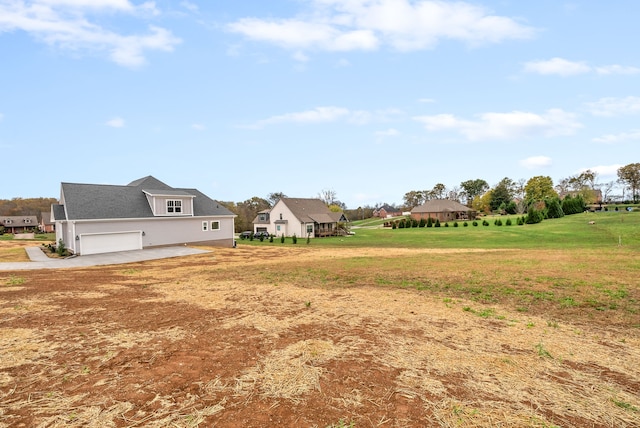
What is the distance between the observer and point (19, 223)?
3044 inches

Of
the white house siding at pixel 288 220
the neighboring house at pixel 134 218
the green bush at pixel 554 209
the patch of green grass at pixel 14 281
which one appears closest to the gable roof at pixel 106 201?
the neighboring house at pixel 134 218

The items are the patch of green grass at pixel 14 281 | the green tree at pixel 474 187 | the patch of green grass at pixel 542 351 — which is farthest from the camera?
the green tree at pixel 474 187

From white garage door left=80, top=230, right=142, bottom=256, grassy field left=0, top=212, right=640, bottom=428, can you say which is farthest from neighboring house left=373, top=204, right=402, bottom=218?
grassy field left=0, top=212, right=640, bottom=428

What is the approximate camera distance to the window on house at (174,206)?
2846 cm

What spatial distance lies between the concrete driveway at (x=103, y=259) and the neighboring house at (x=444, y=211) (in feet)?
179

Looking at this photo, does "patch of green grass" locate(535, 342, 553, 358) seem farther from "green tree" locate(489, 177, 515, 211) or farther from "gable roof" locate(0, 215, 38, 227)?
"gable roof" locate(0, 215, 38, 227)

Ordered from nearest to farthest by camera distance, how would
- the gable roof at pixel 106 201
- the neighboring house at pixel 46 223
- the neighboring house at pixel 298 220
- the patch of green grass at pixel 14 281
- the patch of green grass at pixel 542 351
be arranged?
the patch of green grass at pixel 542 351 → the patch of green grass at pixel 14 281 → the gable roof at pixel 106 201 → the neighboring house at pixel 298 220 → the neighboring house at pixel 46 223

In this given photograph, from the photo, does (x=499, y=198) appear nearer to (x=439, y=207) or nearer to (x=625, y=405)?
(x=439, y=207)

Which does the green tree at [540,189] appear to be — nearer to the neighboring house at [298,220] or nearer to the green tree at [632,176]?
the green tree at [632,176]

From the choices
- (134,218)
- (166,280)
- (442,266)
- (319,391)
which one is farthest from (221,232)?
(319,391)

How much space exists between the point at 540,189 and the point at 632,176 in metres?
23.3

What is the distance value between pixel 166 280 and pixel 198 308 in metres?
5.58

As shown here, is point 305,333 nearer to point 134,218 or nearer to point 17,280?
point 17,280

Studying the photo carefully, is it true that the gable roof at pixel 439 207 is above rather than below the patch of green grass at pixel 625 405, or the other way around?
above
